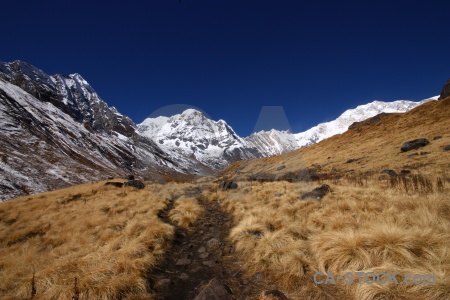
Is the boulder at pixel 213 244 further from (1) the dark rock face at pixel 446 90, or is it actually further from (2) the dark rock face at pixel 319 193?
(1) the dark rock face at pixel 446 90

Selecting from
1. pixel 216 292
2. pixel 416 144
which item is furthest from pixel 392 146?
pixel 216 292

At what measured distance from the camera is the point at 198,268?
22.9 feet

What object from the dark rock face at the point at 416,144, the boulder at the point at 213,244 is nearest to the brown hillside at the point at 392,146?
the dark rock face at the point at 416,144

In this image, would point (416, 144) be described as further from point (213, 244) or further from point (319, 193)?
point (213, 244)

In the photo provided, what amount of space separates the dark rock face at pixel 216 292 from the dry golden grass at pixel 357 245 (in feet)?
3.60

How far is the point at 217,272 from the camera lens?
258 inches

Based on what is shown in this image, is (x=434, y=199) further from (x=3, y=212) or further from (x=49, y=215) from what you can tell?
(x=3, y=212)

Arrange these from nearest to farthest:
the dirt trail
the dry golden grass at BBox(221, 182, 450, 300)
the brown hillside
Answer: the dry golden grass at BBox(221, 182, 450, 300) < the dirt trail < the brown hillside

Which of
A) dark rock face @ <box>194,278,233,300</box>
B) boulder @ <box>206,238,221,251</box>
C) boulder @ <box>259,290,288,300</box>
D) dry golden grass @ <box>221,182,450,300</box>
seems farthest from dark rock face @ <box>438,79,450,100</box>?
dark rock face @ <box>194,278,233,300</box>

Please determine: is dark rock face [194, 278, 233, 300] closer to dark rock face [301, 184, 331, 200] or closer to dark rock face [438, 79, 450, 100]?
dark rock face [301, 184, 331, 200]

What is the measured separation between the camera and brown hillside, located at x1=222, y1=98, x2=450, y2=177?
68.4ft

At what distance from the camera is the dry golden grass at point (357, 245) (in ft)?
13.9

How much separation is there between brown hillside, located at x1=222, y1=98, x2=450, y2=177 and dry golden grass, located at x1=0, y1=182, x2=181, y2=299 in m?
18.6

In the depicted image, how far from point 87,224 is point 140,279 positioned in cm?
778
